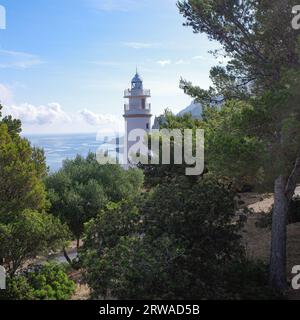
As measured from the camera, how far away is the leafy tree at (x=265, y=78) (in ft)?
26.6

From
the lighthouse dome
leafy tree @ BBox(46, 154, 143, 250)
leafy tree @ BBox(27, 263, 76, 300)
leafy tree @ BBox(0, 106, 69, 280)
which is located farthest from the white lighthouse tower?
leafy tree @ BBox(27, 263, 76, 300)

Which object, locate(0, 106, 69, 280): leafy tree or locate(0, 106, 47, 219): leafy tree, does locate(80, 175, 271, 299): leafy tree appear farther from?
locate(0, 106, 47, 219): leafy tree

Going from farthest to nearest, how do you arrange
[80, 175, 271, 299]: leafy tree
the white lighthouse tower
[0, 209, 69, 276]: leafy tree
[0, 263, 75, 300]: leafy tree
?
the white lighthouse tower, [0, 209, 69, 276]: leafy tree, [0, 263, 75, 300]: leafy tree, [80, 175, 271, 299]: leafy tree

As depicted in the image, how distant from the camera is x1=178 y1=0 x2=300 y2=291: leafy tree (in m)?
8.09

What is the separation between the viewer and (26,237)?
1019 cm

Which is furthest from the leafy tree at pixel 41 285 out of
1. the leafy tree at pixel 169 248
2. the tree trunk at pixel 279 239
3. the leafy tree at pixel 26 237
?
the tree trunk at pixel 279 239

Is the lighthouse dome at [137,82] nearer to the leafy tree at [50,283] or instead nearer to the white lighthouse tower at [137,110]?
the white lighthouse tower at [137,110]

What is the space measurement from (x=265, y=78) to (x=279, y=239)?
390 centimetres

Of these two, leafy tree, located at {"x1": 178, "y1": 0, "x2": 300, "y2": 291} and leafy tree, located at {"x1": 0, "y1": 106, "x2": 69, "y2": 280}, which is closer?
leafy tree, located at {"x1": 178, "y1": 0, "x2": 300, "y2": 291}

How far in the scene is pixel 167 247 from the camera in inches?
316

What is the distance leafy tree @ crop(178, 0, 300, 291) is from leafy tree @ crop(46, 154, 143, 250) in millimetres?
5991
